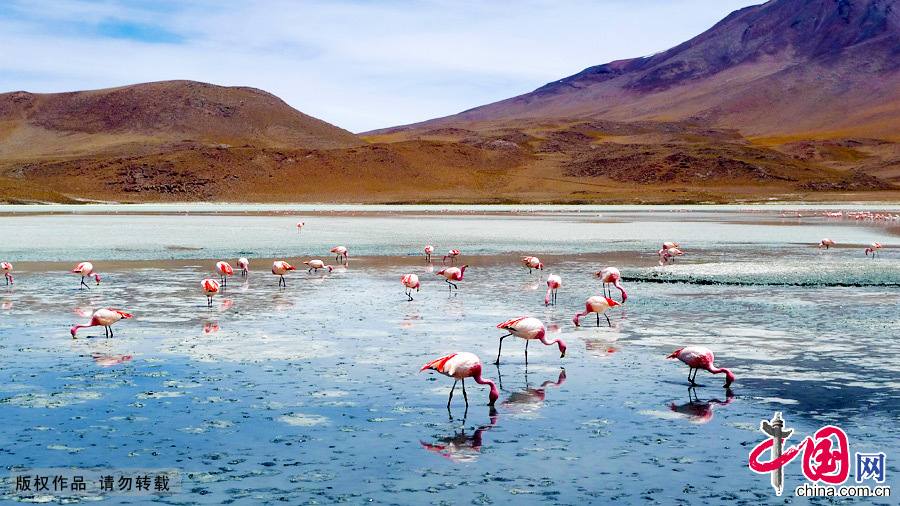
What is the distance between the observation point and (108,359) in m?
12.7

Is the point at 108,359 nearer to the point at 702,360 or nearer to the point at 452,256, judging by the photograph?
the point at 702,360

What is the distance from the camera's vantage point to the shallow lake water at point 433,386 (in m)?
7.96

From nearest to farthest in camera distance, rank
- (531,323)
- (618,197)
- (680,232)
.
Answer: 1. (531,323)
2. (680,232)
3. (618,197)

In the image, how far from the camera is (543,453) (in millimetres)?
8531

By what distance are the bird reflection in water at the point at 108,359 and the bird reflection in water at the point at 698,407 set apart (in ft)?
22.1

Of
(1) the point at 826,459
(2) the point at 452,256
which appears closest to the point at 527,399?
(1) the point at 826,459

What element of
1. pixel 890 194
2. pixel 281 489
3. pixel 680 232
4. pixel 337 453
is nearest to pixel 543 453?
pixel 337 453

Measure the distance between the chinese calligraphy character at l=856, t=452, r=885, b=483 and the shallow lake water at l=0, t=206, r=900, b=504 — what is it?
111mm

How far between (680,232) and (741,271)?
2281cm

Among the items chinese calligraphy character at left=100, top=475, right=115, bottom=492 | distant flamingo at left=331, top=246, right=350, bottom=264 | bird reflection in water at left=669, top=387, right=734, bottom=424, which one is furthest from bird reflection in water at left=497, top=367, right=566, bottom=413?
distant flamingo at left=331, top=246, right=350, bottom=264

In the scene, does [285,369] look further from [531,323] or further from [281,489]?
[281,489]

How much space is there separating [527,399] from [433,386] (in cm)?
115

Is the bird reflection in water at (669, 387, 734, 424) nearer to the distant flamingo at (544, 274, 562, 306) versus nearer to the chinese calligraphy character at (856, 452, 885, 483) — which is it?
the chinese calligraphy character at (856, 452, 885, 483)

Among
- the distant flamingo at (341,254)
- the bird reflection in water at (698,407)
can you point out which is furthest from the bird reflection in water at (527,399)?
the distant flamingo at (341,254)
